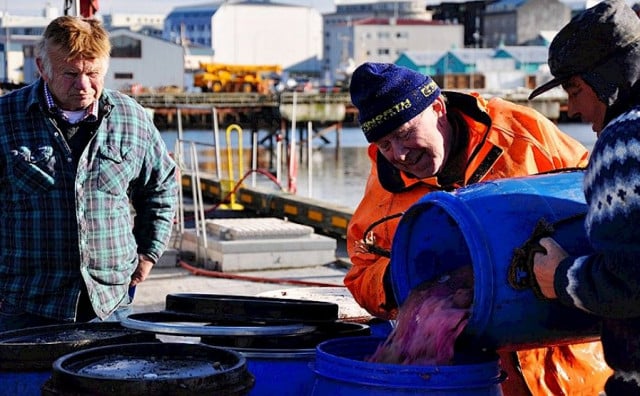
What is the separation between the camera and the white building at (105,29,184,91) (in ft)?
231

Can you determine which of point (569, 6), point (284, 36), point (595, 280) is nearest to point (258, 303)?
point (595, 280)

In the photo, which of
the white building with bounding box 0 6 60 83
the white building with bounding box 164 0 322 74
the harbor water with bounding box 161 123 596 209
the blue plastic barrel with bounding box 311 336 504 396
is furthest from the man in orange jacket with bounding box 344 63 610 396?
the white building with bounding box 164 0 322 74

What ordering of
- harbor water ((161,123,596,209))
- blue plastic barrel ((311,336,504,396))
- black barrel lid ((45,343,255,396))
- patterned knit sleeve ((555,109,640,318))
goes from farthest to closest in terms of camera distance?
harbor water ((161,123,596,209)) → blue plastic barrel ((311,336,504,396)) → black barrel lid ((45,343,255,396)) → patterned knit sleeve ((555,109,640,318))

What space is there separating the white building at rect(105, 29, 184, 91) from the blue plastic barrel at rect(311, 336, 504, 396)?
67.4 meters

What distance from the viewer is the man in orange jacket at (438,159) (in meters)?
3.76

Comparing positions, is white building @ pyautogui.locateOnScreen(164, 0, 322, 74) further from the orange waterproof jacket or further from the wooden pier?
the orange waterproof jacket

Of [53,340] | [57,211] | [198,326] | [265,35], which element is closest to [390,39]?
[265,35]

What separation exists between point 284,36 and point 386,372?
132 m

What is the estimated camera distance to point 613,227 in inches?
107

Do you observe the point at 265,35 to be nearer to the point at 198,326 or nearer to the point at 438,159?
the point at 438,159

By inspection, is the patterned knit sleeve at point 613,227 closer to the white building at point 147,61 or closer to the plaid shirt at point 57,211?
the plaid shirt at point 57,211

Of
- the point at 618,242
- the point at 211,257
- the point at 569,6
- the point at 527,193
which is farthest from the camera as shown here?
the point at 569,6

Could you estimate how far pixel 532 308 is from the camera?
3.15 metres

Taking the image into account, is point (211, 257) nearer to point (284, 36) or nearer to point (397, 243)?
point (397, 243)
